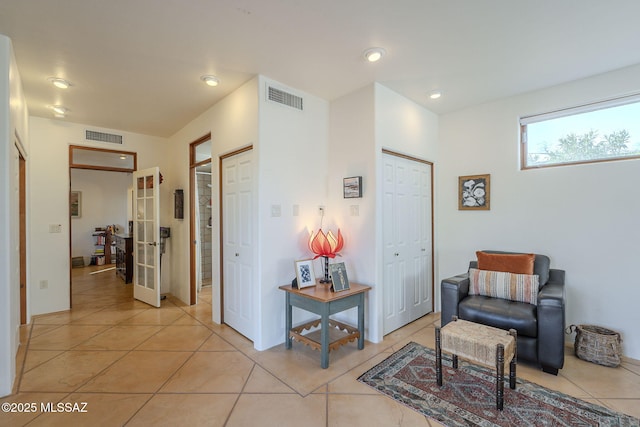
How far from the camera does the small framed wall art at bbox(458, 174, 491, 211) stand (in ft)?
11.4

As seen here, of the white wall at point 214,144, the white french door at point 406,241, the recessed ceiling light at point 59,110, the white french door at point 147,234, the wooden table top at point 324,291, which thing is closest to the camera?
the wooden table top at point 324,291

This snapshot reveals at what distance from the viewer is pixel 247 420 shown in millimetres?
1855

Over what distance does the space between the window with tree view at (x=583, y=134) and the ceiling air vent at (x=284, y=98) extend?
2.47 metres

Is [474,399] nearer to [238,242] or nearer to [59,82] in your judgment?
[238,242]

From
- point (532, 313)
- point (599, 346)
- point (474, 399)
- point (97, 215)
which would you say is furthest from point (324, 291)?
point (97, 215)

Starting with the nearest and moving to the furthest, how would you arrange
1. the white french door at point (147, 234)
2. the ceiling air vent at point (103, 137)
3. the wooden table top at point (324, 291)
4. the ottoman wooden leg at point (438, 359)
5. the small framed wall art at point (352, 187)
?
the ottoman wooden leg at point (438, 359) → the wooden table top at point (324, 291) → the small framed wall art at point (352, 187) → the white french door at point (147, 234) → the ceiling air vent at point (103, 137)

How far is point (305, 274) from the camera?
2.89 metres

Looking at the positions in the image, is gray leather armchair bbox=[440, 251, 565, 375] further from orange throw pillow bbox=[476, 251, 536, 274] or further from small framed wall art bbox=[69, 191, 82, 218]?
small framed wall art bbox=[69, 191, 82, 218]

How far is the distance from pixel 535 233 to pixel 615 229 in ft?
1.98

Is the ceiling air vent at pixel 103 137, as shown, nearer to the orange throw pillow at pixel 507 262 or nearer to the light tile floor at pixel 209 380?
the light tile floor at pixel 209 380

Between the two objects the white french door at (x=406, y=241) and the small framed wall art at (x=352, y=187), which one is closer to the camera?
the small framed wall art at (x=352, y=187)

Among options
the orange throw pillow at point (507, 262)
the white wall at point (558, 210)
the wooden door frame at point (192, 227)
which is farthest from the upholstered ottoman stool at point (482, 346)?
the wooden door frame at point (192, 227)

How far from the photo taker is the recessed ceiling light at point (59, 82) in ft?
9.47

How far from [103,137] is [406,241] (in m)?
4.60
